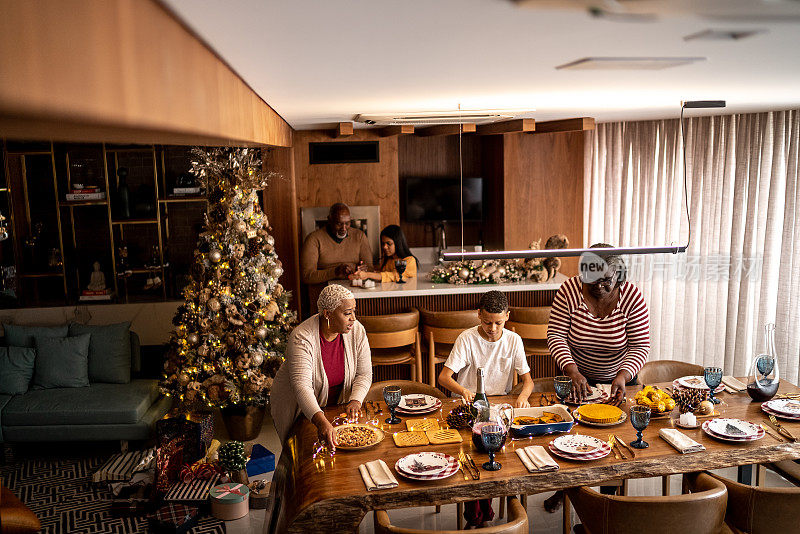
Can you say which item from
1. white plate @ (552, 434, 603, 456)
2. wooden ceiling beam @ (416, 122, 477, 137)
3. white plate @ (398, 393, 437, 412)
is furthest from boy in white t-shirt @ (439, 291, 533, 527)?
wooden ceiling beam @ (416, 122, 477, 137)

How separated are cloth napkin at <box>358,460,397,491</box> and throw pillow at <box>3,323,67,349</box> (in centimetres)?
385

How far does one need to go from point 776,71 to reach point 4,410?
17.5 ft

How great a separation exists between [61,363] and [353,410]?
10.6 ft

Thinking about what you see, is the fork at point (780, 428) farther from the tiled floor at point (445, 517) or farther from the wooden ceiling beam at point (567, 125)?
the wooden ceiling beam at point (567, 125)

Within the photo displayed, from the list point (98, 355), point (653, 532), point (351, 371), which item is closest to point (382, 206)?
point (98, 355)

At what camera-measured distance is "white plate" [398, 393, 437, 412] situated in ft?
10.6

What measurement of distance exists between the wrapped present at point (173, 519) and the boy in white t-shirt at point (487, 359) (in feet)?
5.43

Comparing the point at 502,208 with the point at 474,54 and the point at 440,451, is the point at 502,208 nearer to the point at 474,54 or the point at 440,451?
the point at 440,451

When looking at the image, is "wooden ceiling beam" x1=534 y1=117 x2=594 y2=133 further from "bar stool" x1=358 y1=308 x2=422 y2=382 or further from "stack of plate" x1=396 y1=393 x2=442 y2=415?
"stack of plate" x1=396 y1=393 x2=442 y2=415

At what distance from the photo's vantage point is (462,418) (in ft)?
10.0

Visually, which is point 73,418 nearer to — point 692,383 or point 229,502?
point 229,502

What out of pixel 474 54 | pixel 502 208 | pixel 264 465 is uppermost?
pixel 474 54

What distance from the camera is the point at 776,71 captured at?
2582 millimetres

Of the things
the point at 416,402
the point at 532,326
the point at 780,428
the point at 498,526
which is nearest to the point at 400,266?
the point at 532,326
